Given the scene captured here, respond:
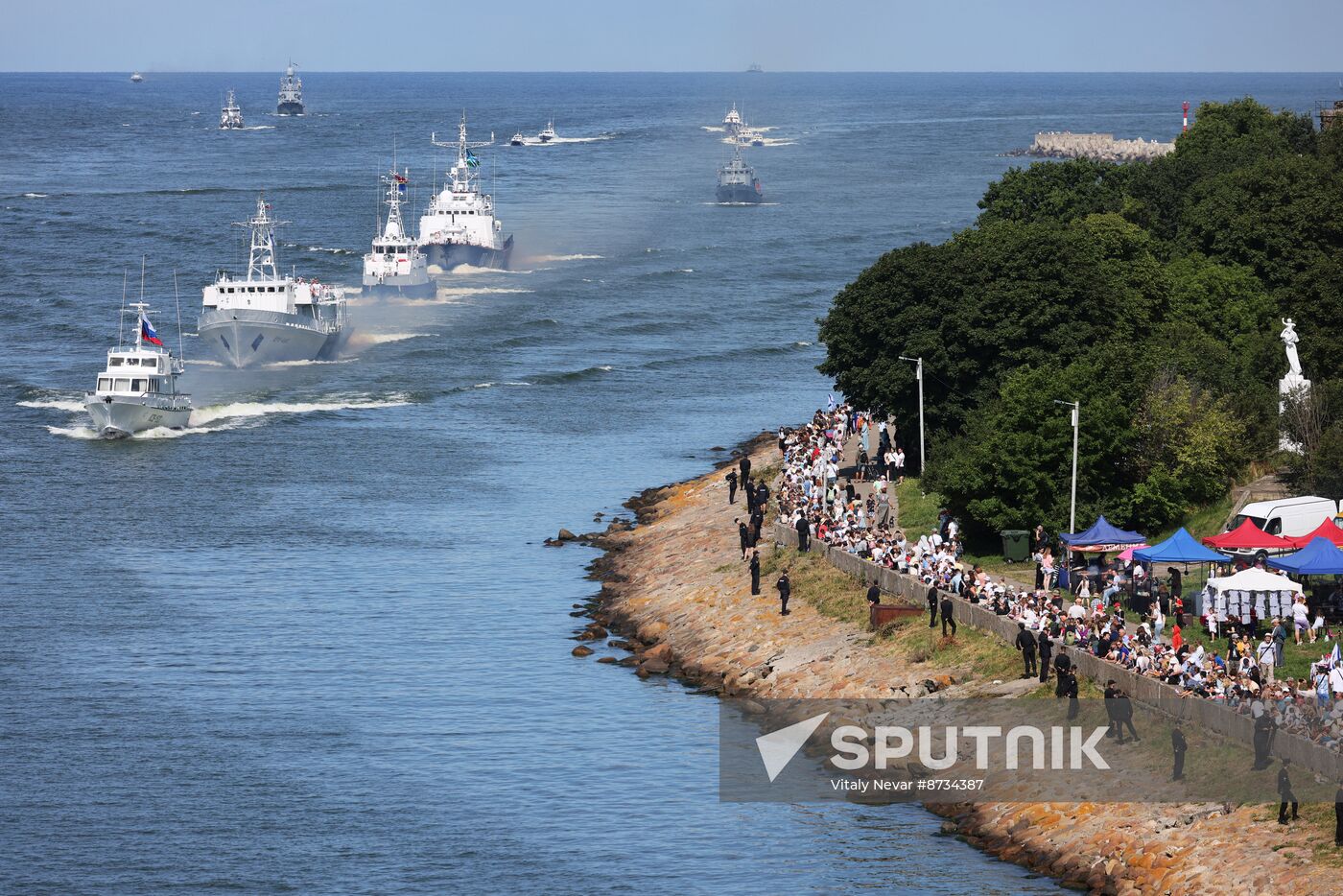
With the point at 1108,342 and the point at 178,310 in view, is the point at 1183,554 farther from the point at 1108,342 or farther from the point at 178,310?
the point at 178,310

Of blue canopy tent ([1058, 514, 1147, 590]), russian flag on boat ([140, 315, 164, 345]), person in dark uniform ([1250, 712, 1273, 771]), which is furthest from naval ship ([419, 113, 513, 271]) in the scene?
person in dark uniform ([1250, 712, 1273, 771])

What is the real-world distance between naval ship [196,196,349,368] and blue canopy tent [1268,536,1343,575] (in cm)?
7636

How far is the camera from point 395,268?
457 feet

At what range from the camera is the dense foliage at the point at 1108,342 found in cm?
6006

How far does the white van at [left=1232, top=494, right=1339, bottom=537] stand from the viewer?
54406mm

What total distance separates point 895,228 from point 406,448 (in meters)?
96.7

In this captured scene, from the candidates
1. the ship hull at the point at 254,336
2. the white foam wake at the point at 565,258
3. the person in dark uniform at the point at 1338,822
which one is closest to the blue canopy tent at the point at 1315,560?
the person in dark uniform at the point at 1338,822

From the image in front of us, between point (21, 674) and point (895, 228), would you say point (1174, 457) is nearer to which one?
point (21, 674)

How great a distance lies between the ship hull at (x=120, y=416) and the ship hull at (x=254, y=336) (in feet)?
61.0

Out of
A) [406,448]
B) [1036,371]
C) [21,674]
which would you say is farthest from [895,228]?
[21,674]

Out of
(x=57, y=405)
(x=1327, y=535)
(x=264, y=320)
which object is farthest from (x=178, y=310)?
(x=1327, y=535)

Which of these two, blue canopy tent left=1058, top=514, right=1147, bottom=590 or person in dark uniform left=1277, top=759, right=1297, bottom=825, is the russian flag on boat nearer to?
blue canopy tent left=1058, top=514, right=1147, bottom=590

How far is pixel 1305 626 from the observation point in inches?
1831

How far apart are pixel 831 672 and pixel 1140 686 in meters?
11.0
